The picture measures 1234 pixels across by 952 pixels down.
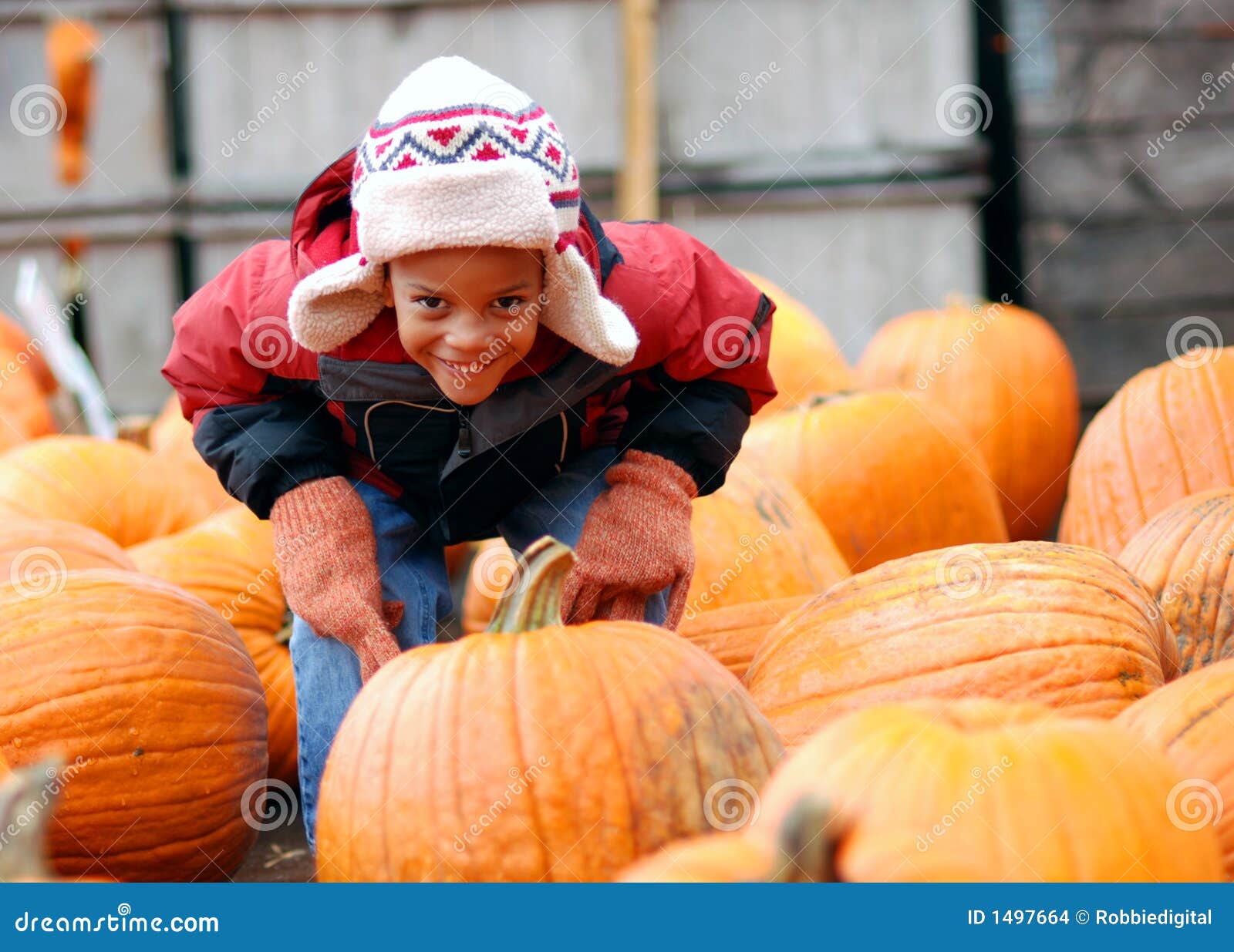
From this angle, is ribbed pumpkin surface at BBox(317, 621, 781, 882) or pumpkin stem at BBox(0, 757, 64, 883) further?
ribbed pumpkin surface at BBox(317, 621, 781, 882)

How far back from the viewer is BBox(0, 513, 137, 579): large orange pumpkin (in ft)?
8.41

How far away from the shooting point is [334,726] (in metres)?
2.20

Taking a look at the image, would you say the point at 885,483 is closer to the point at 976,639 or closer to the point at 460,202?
the point at 976,639

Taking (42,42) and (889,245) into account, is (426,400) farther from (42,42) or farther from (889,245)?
(42,42)

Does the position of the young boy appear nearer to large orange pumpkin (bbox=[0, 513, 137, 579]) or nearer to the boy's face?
the boy's face

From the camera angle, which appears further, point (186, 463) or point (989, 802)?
point (186, 463)

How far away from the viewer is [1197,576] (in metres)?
2.36

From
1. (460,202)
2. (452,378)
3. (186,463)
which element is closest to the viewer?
(460,202)

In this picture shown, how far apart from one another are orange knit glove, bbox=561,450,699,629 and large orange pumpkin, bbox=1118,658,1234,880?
72 cm

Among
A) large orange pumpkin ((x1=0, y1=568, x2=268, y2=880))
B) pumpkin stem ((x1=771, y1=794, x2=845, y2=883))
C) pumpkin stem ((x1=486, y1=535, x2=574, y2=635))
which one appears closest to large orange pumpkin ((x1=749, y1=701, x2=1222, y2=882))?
pumpkin stem ((x1=771, y1=794, x2=845, y2=883))

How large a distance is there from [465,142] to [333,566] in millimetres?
710

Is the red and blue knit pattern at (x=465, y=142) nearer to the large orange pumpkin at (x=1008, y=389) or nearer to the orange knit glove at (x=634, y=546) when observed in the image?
the orange knit glove at (x=634, y=546)

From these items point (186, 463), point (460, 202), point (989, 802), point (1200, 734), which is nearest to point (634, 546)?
point (460, 202)

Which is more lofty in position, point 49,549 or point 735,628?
point 49,549
